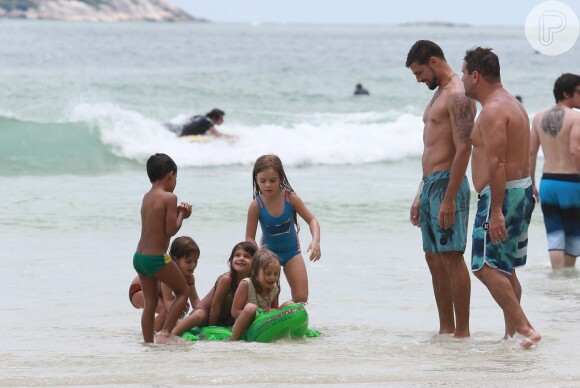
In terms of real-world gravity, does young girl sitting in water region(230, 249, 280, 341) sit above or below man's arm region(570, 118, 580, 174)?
below

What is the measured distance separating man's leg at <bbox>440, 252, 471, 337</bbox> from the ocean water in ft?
0.43

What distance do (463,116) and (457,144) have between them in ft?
0.54

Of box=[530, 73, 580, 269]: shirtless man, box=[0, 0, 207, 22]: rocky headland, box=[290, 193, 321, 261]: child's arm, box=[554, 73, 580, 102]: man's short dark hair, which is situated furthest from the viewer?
box=[0, 0, 207, 22]: rocky headland

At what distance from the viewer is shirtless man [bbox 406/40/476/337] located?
6.32 m

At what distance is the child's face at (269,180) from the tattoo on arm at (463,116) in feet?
4.18

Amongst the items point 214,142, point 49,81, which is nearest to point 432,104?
point 214,142

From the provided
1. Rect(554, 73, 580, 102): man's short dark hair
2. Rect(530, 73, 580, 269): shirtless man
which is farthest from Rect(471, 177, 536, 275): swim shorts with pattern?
Rect(554, 73, 580, 102): man's short dark hair

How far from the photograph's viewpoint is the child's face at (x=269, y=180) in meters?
6.99

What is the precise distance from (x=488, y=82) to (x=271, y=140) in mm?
15541

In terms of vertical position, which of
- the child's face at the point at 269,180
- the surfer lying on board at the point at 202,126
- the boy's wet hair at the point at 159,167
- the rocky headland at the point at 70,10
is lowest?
the child's face at the point at 269,180

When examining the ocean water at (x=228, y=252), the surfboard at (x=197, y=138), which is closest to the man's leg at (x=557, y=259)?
the ocean water at (x=228, y=252)

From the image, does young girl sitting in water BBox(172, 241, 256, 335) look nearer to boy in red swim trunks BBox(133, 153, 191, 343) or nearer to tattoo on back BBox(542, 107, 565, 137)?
boy in red swim trunks BBox(133, 153, 191, 343)

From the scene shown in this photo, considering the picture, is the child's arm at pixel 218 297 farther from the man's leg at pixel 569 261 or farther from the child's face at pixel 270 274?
the man's leg at pixel 569 261

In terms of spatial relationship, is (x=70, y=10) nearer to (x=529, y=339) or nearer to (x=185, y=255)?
(x=185, y=255)
